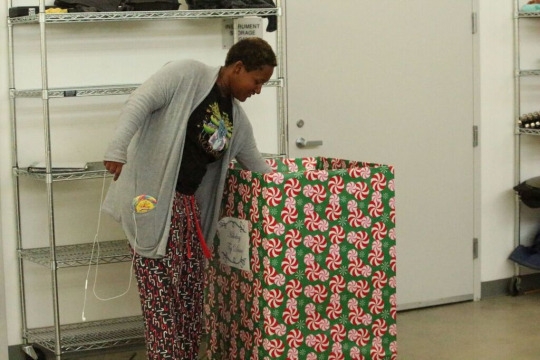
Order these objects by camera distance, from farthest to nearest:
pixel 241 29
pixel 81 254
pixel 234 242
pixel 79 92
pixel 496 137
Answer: pixel 496 137 → pixel 241 29 → pixel 81 254 → pixel 79 92 → pixel 234 242

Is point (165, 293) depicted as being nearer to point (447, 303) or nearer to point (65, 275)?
point (65, 275)

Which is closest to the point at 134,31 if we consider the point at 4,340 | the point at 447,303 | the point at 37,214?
the point at 37,214

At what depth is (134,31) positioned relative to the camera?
455 cm

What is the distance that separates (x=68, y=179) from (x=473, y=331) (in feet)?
7.38

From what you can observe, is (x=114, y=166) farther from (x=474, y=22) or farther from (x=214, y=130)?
(x=474, y=22)

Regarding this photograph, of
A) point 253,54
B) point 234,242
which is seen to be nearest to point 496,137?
point 234,242

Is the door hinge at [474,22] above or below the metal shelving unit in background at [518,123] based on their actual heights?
above

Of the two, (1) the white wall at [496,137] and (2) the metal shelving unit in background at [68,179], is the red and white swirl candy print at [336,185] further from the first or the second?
(1) the white wall at [496,137]

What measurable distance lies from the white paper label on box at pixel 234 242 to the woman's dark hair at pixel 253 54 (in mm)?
613

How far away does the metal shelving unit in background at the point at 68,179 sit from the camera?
13.5 feet

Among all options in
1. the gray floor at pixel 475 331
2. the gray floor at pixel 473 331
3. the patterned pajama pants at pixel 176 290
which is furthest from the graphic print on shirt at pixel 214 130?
the gray floor at pixel 475 331

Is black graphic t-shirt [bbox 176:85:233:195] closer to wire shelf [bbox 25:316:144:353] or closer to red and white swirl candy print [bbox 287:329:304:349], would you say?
red and white swirl candy print [bbox 287:329:304:349]

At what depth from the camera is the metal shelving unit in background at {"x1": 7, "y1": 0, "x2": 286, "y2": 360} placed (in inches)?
161

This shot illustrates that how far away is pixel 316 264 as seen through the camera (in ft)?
11.8
